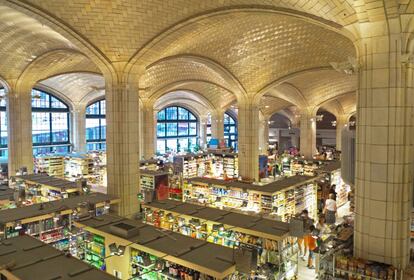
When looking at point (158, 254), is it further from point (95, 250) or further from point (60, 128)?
point (60, 128)

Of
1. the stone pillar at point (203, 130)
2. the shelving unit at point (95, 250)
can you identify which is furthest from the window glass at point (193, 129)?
the shelving unit at point (95, 250)

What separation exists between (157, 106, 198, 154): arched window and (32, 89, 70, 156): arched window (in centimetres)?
1056

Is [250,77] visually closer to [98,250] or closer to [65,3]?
[65,3]

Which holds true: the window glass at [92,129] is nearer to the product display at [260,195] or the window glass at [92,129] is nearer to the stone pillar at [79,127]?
the stone pillar at [79,127]

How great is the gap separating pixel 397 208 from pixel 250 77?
13884 mm

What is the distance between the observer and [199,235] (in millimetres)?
9469

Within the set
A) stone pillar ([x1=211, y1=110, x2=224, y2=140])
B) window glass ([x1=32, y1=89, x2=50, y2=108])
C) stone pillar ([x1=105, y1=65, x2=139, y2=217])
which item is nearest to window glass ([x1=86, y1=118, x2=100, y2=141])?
window glass ([x1=32, y1=89, x2=50, y2=108])

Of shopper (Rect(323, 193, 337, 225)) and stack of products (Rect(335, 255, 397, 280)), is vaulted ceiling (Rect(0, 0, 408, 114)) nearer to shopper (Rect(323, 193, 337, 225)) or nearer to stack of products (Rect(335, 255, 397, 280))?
stack of products (Rect(335, 255, 397, 280))

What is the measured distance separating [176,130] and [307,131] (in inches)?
726

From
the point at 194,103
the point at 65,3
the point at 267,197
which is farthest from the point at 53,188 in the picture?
the point at 194,103

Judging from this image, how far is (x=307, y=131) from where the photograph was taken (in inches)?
1101

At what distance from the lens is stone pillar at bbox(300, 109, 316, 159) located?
91.5ft

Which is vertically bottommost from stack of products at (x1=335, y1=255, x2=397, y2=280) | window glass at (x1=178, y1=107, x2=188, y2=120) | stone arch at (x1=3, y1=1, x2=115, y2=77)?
stack of products at (x1=335, y1=255, x2=397, y2=280)

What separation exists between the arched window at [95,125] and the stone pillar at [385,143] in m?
31.6
